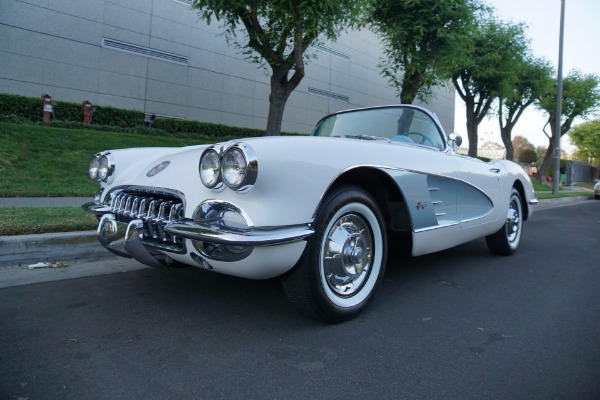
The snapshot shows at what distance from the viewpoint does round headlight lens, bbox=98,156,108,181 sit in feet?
9.22

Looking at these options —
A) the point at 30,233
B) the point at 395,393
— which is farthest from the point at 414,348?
the point at 30,233

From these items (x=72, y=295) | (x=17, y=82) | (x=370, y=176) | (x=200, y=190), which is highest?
(x=17, y=82)

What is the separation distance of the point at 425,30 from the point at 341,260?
10.4 m

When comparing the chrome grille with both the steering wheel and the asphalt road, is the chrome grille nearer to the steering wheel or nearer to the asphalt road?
the asphalt road

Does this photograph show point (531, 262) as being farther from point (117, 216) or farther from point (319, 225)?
point (117, 216)

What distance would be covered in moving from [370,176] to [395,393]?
4.40 feet

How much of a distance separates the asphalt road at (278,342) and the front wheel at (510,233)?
42.1 inches

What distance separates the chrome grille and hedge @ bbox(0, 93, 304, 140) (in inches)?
407

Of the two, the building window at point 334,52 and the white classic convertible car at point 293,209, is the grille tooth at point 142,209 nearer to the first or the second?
the white classic convertible car at point 293,209

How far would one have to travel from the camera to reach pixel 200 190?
2057 mm

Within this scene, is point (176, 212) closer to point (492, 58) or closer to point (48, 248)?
point (48, 248)

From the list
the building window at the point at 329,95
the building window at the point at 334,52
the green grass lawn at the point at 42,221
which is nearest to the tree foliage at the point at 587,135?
the building window at the point at 329,95

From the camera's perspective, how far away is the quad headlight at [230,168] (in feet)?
6.05

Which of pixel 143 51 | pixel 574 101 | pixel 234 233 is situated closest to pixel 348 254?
pixel 234 233
